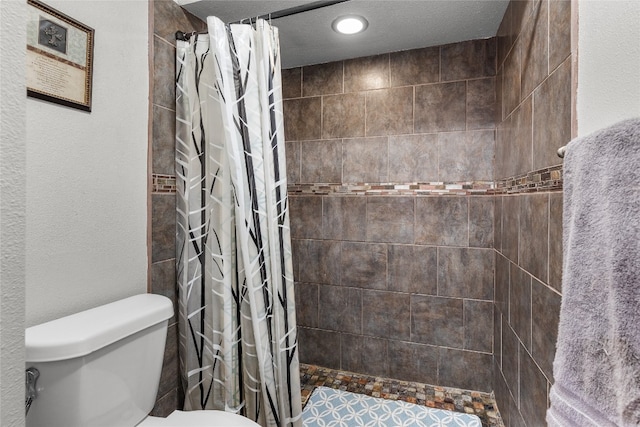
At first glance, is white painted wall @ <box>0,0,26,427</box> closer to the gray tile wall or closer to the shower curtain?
the shower curtain

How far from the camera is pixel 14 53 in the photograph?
458 mm

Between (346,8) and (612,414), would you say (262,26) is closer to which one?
(346,8)

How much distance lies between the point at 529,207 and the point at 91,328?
1615mm

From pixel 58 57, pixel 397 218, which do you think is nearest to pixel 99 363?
pixel 58 57

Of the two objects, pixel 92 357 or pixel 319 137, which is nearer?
pixel 92 357

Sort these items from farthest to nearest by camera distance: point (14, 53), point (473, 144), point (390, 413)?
point (473, 144)
point (390, 413)
point (14, 53)

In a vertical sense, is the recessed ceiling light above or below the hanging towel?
above

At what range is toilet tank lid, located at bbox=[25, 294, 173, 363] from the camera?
2.94 feet

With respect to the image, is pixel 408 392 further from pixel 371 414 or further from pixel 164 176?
pixel 164 176

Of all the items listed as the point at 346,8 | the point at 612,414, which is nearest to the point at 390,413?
the point at 612,414

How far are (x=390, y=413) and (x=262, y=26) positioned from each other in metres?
2.11

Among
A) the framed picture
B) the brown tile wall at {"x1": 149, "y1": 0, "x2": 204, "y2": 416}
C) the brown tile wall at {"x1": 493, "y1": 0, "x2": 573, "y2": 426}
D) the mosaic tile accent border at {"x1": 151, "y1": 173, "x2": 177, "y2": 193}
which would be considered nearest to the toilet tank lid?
the brown tile wall at {"x1": 149, "y1": 0, "x2": 204, "y2": 416}

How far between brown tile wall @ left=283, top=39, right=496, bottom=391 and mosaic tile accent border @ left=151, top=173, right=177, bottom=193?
971 mm

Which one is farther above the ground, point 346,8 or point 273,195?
point 346,8
